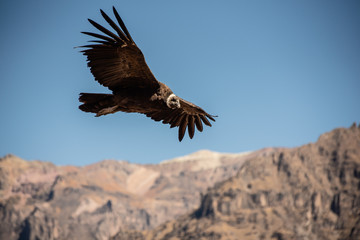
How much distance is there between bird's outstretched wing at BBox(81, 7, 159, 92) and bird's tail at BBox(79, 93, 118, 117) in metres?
0.43

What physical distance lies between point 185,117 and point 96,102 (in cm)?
422

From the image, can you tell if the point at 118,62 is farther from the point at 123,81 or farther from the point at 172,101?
the point at 172,101

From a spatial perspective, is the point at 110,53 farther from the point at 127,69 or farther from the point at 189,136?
the point at 189,136

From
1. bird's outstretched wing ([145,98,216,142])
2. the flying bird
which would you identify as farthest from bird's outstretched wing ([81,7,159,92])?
bird's outstretched wing ([145,98,216,142])

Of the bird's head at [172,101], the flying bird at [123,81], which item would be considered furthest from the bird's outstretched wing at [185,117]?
the bird's head at [172,101]

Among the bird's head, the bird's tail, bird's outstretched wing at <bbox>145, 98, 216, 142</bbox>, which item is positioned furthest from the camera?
bird's outstretched wing at <bbox>145, 98, 216, 142</bbox>

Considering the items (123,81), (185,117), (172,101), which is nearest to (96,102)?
(123,81)

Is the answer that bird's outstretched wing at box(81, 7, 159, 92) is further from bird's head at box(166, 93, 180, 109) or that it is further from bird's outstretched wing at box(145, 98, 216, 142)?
bird's outstretched wing at box(145, 98, 216, 142)

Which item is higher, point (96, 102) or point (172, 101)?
point (172, 101)

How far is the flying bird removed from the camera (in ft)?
52.7

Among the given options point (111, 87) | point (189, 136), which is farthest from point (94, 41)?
point (189, 136)

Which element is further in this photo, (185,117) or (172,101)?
(185,117)

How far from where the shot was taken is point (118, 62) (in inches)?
665

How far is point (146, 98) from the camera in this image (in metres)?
18.1
